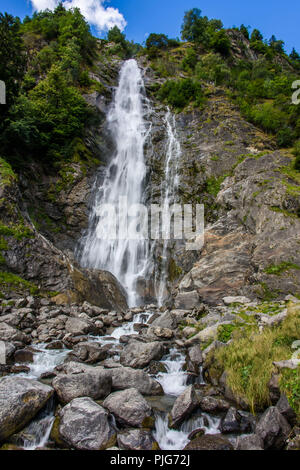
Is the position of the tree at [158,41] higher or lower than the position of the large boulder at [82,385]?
higher

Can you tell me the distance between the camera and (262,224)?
13.5 metres

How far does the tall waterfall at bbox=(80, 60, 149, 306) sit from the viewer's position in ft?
64.6

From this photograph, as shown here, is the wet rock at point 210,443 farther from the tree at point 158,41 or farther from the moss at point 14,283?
the tree at point 158,41

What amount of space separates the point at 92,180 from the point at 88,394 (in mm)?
20523

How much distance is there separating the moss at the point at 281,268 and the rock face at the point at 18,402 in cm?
946

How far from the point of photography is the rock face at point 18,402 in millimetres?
4326

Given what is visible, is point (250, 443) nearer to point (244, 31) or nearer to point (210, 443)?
point (210, 443)

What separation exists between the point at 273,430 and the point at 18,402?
13.9 ft

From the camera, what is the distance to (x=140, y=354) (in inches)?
298

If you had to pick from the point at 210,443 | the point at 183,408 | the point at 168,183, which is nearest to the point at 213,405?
the point at 183,408

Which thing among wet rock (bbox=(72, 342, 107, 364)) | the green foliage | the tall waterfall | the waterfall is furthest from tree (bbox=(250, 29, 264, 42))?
wet rock (bbox=(72, 342, 107, 364))

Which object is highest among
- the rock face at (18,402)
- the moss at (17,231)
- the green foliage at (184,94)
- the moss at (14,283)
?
the green foliage at (184,94)

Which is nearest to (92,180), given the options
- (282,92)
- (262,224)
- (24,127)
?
(24,127)

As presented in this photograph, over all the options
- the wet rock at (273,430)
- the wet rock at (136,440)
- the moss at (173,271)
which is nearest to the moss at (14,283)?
the moss at (173,271)
